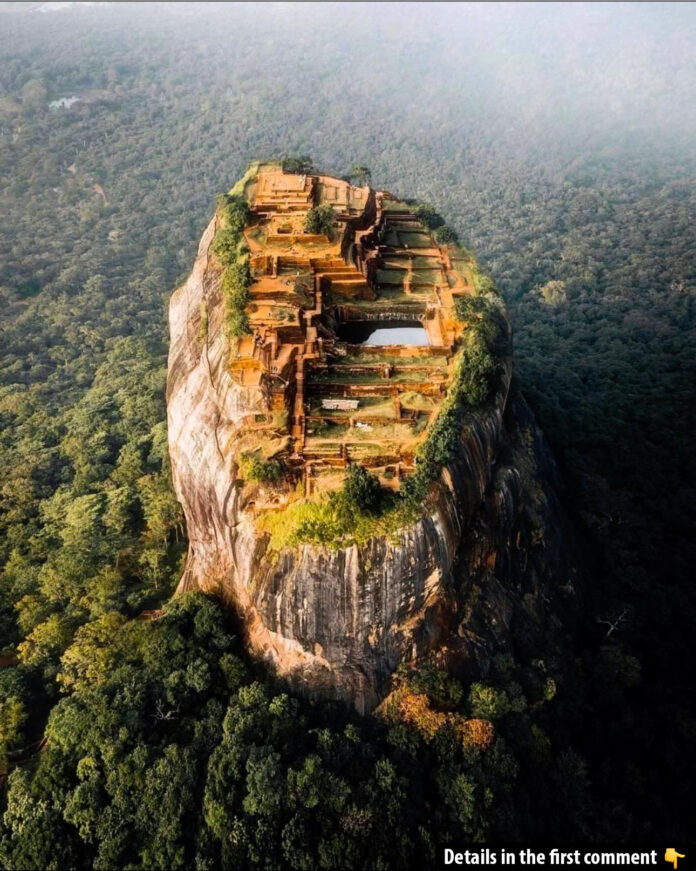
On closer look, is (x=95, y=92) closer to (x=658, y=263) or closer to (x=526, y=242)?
(x=526, y=242)

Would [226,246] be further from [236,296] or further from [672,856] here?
[672,856]

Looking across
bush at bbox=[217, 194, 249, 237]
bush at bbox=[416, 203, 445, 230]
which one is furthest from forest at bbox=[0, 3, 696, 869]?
bush at bbox=[217, 194, 249, 237]

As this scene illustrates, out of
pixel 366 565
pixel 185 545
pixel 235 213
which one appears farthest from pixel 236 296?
pixel 185 545

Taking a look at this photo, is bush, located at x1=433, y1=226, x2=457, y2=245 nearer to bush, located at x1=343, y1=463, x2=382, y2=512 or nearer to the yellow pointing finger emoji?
bush, located at x1=343, y1=463, x2=382, y2=512

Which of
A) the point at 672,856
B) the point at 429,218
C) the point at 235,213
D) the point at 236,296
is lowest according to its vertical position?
the point at 672,856

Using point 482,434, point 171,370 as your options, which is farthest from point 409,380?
point 171,370

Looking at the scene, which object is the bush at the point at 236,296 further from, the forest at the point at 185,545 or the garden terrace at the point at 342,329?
the forest at the point at 185,545

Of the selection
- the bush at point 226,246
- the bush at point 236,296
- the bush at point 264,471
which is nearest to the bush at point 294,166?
the bush at point 226,246
